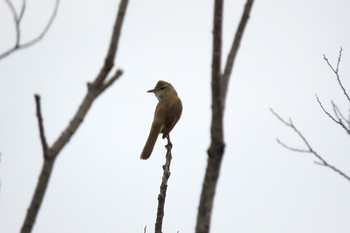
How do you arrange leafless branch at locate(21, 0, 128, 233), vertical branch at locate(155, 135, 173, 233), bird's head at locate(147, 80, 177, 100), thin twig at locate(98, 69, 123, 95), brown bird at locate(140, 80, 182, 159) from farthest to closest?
bird's head at locate(147, 80, 177, 100)
brown bird at locate(140, 80, 182, 159)
vertical branch at locate(155, 135, 173, 233)
thin twig at locate(98, 69, 123, 95)
leafless branch at locate(21, 0, 128, 233)

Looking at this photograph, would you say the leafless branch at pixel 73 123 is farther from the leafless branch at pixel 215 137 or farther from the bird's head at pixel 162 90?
the bird's head at pixel 162 90

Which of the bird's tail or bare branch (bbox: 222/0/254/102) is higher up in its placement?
the bird's tail

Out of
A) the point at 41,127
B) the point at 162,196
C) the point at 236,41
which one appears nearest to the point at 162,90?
the point at 162,196

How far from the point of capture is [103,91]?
4.94 feet

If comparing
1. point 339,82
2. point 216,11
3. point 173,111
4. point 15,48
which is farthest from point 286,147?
point 173,111

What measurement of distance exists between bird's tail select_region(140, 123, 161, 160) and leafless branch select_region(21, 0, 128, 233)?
5.57 meters

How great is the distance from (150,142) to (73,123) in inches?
231

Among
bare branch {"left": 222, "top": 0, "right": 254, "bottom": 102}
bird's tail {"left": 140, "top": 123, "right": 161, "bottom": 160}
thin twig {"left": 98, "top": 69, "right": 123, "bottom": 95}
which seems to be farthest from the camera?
bird's tail {"left": 140, "top": 123, "right": 161, "bottom": 160}

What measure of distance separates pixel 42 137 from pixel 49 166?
10 centimetres

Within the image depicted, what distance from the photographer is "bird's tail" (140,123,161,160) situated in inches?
279

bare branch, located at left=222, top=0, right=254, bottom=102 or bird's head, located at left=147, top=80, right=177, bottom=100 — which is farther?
bird's head, located at left=147, top=80, right=177, bottom=100

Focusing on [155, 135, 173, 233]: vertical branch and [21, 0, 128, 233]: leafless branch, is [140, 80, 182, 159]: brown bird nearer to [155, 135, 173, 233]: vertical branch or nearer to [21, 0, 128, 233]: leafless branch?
[155, 135, 173, 233]: vertical branch

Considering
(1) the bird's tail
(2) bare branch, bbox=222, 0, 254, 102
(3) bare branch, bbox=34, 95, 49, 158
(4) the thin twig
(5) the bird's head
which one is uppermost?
(5) the bird's head

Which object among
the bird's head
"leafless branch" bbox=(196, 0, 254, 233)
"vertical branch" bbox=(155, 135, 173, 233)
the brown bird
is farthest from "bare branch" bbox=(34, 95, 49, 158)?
the bird's head
